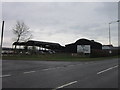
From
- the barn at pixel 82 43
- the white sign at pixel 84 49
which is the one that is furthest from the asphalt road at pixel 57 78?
the barn at pixel 82 43

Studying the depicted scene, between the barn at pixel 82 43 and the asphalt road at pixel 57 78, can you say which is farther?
the barn at pixel 82 43

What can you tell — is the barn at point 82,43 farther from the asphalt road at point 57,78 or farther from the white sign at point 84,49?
the asphalt road at point 57,78

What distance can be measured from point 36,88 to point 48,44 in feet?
334

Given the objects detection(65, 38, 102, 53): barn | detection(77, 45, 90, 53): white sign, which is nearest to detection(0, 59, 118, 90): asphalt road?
detection(77, 45, 90, 53): white sign

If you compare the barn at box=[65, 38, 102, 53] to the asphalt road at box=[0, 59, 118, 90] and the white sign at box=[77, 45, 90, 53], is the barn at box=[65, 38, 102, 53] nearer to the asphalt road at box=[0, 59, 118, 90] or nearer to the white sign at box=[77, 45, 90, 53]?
the white sign at box=[77, 45, 90, 53]

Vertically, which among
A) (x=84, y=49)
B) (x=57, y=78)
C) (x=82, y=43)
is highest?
(x=82, y=43)

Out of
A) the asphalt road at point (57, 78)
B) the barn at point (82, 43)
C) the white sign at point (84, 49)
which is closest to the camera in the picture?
the asphalt road at point (57, 78)

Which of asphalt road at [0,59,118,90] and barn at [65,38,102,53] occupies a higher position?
barn at [65,38,102,53]

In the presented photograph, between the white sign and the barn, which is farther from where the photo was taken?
the barn

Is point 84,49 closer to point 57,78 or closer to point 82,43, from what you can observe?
point 82,43

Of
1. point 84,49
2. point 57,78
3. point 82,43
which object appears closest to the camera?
point 57,78

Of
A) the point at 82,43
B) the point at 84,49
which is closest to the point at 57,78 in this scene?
the point at 84,49

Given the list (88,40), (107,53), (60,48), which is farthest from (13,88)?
(60,48)

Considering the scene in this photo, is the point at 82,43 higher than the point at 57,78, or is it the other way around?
the point at 82,43
